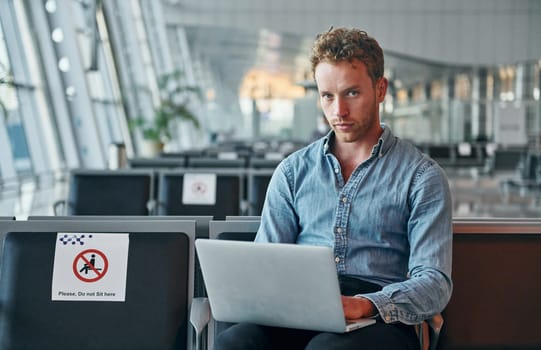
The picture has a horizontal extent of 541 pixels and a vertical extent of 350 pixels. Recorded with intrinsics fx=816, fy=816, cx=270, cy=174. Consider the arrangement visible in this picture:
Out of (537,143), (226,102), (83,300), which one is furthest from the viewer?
(226,102)

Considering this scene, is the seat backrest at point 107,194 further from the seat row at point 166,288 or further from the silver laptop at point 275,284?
the silver laptop at point 275,284

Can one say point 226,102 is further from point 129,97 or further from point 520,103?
point 129,97

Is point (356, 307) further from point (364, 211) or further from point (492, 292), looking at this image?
point (492, 292)

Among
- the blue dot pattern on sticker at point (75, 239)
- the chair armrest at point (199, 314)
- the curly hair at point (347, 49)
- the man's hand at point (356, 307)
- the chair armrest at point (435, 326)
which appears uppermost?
the curly hair at point (347, 49)

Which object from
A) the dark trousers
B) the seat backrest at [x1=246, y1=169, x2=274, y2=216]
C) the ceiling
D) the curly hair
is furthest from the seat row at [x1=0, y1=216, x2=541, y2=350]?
the ceiling

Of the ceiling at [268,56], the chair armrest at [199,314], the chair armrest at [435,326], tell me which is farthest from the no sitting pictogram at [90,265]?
the ceiling at [268,56]

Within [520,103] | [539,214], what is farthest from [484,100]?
[539,214]

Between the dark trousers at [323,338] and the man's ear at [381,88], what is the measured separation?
23.0 inches

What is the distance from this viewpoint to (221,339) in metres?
2.28

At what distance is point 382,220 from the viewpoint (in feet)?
8.14

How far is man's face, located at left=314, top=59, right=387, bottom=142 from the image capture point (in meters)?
2.46

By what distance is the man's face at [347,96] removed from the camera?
2.46 metres

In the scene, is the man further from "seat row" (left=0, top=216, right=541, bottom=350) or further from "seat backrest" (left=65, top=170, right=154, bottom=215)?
"seat backrest" (left=65, top=170, right=154, bottom=215)

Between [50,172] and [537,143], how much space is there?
68.8ft
